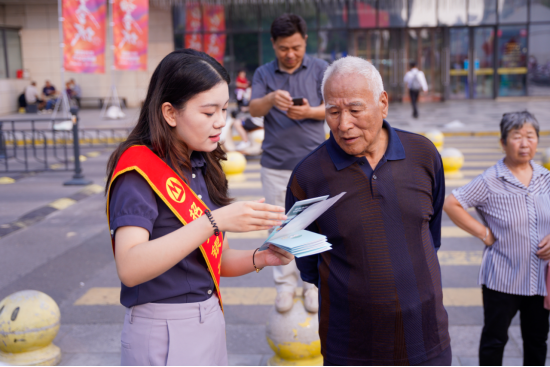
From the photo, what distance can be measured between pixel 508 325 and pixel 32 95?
88.4 feet

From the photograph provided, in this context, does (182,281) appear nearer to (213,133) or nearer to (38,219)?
(213,133)

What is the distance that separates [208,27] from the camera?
27.2m

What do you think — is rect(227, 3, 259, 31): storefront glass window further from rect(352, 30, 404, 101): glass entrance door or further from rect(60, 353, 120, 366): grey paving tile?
Result: rect(60, 353, 120, 366): grey paving tile

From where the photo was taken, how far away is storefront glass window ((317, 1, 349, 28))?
2666cm

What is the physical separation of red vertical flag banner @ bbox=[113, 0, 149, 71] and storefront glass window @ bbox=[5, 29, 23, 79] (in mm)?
11160

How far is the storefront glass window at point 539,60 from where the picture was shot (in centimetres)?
2650

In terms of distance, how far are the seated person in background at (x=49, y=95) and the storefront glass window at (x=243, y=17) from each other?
9.14 metres

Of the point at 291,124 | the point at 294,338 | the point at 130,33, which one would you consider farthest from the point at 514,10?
the point at 294,338

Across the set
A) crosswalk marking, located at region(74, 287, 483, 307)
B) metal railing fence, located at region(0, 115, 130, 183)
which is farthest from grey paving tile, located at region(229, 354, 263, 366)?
metal railing fence, located at region(0, 115, 130, 183)

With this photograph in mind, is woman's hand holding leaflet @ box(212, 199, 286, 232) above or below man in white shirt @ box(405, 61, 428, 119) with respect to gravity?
below

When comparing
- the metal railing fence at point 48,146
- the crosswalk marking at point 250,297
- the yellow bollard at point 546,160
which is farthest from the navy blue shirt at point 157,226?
the yellow bollard at point 546,160

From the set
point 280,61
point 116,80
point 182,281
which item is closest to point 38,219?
point 280,61

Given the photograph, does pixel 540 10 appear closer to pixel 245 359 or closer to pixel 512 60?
pixel 512 60

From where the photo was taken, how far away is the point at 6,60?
27438 mm
